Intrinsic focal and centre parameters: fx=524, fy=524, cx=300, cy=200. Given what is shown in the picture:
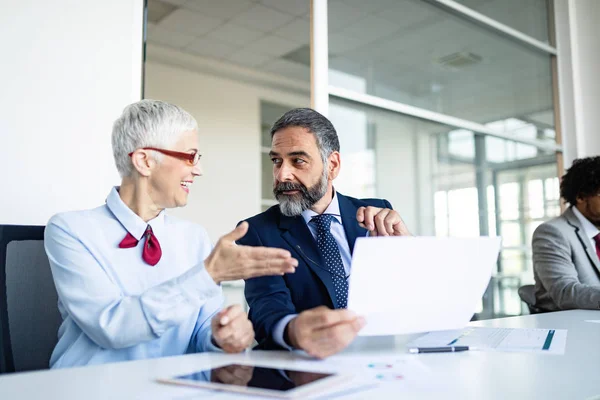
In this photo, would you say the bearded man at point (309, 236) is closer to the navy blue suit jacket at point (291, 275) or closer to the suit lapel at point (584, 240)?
the navy blue suit jacket at point (291, 275)

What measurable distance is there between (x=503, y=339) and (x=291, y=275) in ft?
2.21

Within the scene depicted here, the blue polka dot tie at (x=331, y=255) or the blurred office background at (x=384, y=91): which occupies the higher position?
the blurred office background at (x=384, y=91)

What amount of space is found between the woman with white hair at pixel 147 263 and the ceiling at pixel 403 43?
5.78ft

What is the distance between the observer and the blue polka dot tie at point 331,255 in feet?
5.73

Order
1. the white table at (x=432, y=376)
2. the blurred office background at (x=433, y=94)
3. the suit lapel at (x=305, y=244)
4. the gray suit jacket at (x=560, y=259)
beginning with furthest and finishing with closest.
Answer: the blurred office background at (x=433, y=94), the gray suit jacket at (x=560, y=259), the suit lapel at (x=305, y=244), the white table at (x=432, y=376)

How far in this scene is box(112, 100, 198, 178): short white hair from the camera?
154 cm

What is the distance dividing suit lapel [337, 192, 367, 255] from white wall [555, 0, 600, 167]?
139 inches

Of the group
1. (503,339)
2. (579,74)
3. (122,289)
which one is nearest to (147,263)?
(122,289)

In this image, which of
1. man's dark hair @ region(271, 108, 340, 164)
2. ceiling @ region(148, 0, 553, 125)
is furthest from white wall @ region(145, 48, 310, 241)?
man's dark hair @ region(271, 108, 340, 164)

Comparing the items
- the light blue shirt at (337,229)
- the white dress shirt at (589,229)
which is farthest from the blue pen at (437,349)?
the white dress shirt at (589,229)

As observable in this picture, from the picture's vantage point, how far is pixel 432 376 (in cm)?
95

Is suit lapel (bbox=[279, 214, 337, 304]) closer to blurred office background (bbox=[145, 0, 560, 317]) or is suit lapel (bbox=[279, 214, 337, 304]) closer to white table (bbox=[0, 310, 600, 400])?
white table (bbox=[0, 310, 600, 400])

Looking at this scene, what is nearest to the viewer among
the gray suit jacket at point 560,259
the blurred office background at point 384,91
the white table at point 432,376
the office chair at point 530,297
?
the white table at point 432,376

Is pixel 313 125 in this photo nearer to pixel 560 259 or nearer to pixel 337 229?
pixel 337 229
